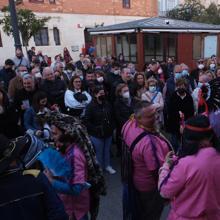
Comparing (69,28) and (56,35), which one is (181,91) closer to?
(56,35)

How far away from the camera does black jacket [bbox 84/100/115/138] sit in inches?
207

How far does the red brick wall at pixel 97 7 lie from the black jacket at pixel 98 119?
22472 mm

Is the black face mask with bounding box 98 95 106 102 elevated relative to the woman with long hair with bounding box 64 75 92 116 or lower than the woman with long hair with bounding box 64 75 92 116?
elevated

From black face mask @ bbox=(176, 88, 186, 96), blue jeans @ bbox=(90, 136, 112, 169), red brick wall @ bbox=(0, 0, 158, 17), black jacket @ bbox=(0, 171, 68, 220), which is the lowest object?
blue jeans @ bbox=(90, 136, 112, 169)

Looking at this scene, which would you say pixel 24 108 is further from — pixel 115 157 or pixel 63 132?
pixel 63 132

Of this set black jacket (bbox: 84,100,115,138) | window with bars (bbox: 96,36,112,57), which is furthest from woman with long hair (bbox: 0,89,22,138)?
window with bars (bbox: 96,36,112,57)

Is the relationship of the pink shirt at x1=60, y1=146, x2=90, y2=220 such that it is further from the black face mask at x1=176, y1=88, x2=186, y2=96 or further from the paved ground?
the black face mask at x1=176, y1=88, x2=186, y2=96

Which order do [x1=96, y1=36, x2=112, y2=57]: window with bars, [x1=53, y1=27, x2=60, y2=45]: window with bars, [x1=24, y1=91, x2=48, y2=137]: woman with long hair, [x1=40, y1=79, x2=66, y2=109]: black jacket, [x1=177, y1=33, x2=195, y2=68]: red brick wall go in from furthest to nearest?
[x1=53, y1=27, x2=60, y2=45]: window with bars, [x1=96, y1=36, x2=112, y2=57]: window with bars, [x1=177, y1=33, x2=195, y2=68]: red brick wall, [x1=40, y1=79, x2=66, y2=109]: black jacket, [x1=24, y1=91, x2=48, y2=137]: woman with long hair

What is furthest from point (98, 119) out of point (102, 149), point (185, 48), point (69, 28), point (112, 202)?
point (69, 28)

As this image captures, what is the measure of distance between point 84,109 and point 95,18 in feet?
87.1

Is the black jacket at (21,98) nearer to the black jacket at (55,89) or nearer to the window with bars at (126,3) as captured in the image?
the black jacket at (55,89)

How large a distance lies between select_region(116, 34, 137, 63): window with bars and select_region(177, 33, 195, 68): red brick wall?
2346 mm

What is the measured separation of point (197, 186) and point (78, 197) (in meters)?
1.14

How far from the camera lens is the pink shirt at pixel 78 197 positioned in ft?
8.93
